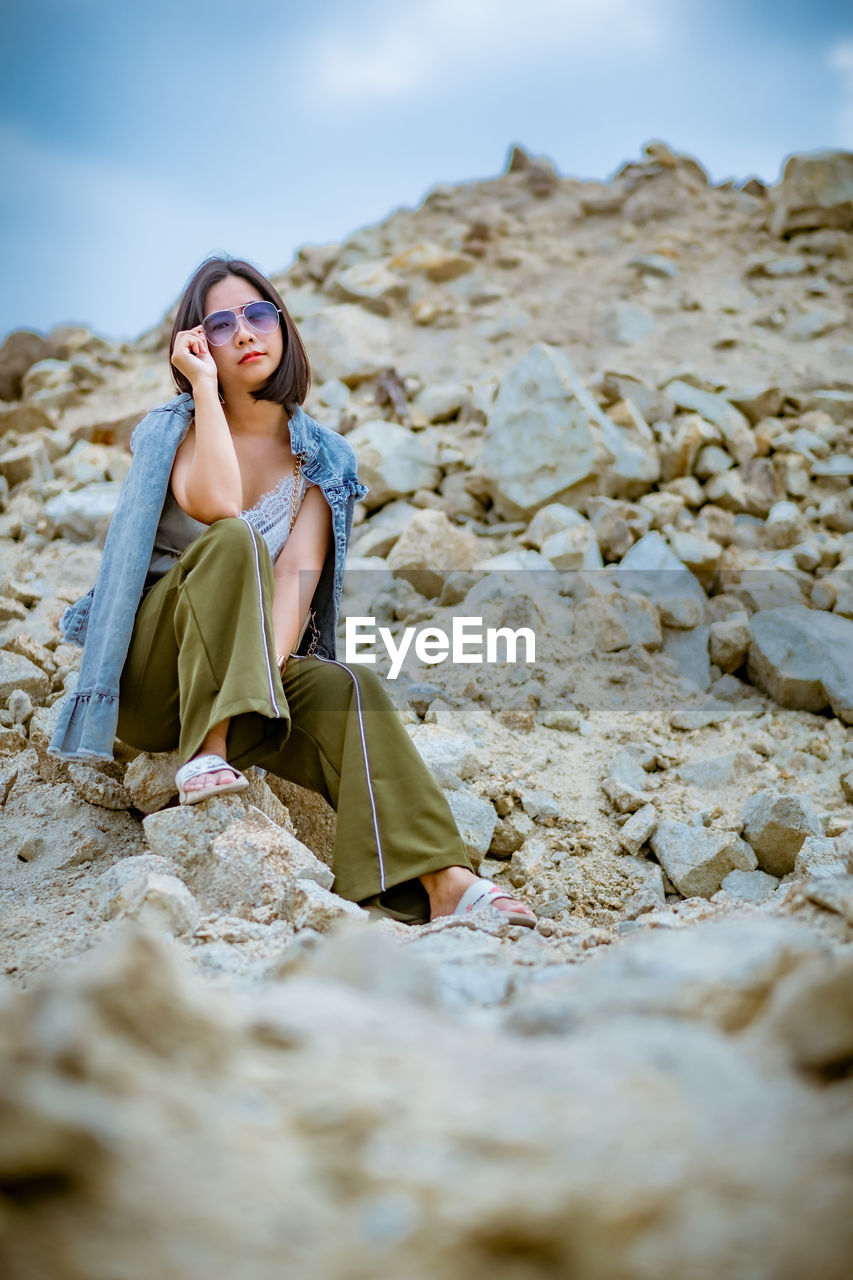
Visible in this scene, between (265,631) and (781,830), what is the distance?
1.63 meters

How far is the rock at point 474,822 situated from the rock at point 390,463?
243cm

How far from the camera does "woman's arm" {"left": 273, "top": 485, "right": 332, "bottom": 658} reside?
2.88 meters

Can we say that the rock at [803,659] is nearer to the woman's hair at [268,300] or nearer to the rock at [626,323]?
the woman's hair at [268,300]

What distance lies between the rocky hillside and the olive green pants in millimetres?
188

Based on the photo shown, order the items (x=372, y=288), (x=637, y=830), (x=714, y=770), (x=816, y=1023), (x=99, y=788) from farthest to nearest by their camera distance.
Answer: (x=372, y=288), (x=714, y=770), (x=637, y=830), (x=99, y=788), (x=816, y=1023)

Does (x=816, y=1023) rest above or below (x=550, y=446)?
below

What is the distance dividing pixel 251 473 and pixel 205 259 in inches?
25.9

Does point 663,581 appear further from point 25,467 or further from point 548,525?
point 25,467

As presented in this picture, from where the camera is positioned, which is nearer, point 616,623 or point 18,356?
point 616,623

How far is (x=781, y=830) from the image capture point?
2.93 meters

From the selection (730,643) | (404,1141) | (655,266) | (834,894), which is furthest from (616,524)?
(404,1141)

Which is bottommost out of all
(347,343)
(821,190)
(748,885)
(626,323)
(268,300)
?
(748,885)

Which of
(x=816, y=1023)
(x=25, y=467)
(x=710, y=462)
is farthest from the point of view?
(x=25, y=467)

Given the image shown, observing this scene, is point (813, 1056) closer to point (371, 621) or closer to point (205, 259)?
point (205, 259)
